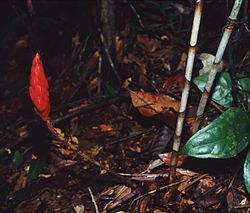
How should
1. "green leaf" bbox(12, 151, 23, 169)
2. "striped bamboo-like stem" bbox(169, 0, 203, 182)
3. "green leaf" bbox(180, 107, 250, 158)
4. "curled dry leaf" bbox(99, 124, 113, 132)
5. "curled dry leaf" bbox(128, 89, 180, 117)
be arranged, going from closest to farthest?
"striped bamboo-like stem" bbox(169, 0, 203, 182), "green leaf" bbox(180, 107, 250, 158), "curled dry leaf" bbox(128, 89, 180, 117), "green leaf" bbox(12, 151, 23, 169), "curled dry leaf" bbox(99, 124, 113, 132)

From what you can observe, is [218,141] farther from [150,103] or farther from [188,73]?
[150,103]

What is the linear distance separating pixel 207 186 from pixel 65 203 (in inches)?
30.0

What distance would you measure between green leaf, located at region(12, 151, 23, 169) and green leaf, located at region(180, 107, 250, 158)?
1209 millimetres

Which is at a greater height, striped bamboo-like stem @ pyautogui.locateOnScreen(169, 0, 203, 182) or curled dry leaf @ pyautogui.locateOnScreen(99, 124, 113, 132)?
striped bamboo-like stem @ pyautogui.locateOnScreen(169, 0, 203, 182)

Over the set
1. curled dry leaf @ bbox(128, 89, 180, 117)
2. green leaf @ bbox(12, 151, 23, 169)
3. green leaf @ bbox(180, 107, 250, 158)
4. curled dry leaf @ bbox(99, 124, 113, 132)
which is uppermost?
green leaf @ bbox(180, 107, 250, 158)

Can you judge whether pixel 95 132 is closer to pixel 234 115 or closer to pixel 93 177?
pixel 93 177

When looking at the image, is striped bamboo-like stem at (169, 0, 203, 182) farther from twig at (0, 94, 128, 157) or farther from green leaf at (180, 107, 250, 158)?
twig at (0, 94, 128, 157)

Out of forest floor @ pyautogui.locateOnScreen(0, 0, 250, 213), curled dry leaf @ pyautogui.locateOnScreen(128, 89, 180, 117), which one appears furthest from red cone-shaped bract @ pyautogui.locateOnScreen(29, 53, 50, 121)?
curled dry leaf @ pyautogui.locateOnScreen(128, 89, 180, 117)

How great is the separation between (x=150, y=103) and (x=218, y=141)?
72cm

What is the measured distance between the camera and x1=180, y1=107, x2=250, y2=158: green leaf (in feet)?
5.07

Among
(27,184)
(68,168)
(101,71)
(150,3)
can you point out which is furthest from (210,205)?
(150,3)

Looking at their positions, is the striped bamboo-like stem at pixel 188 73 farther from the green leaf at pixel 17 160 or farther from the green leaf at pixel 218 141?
the green leaf at pixel 17 160

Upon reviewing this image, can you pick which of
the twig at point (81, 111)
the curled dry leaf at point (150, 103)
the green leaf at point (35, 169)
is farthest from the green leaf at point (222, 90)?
the green leaf at point (35, 169)

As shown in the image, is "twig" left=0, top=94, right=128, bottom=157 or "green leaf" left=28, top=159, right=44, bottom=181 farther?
"twig" left=0, top=94, right=128, bottom=157
